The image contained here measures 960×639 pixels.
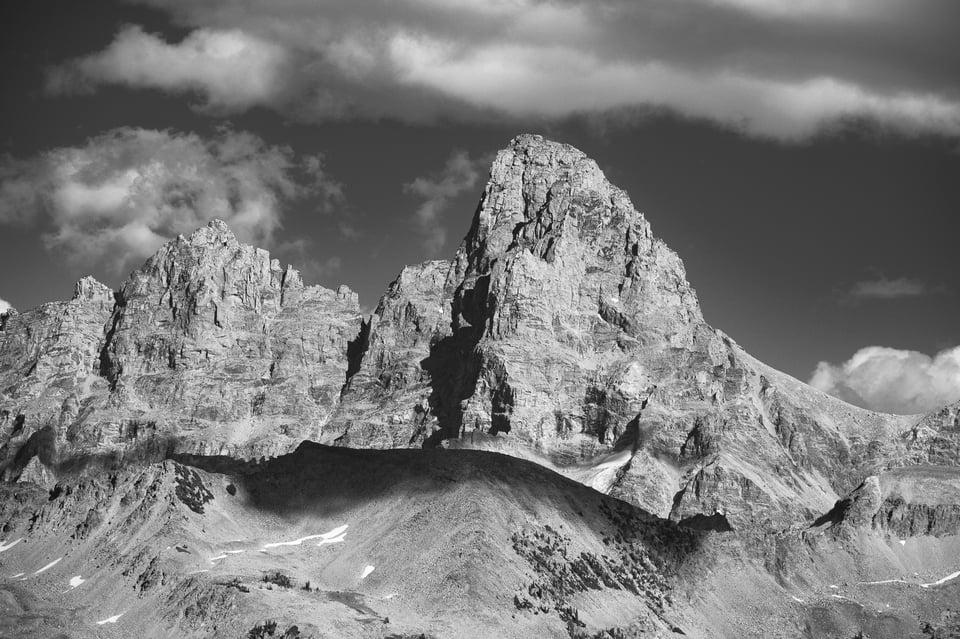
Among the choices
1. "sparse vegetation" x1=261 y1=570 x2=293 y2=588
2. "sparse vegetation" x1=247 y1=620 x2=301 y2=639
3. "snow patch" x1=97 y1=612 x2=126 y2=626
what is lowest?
"snow patch" x1=97 y1=612 x2=126 y2=626

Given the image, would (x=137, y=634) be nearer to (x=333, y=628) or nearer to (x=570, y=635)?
(x=333, y=628)

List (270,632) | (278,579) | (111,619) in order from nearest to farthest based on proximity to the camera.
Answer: (270,632) → (111,619) → (278,579)

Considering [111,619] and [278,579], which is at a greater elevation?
[278,579]

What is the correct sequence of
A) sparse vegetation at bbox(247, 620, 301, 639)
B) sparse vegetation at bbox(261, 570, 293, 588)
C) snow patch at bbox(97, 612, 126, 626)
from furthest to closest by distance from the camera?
1. sparse vegetation at bbox(261, 570, 293, 588)
2. snow patch at bbox(97, 612, 126, 626)
3. sparse vegetation at bbox(247, 620, 301, 639)

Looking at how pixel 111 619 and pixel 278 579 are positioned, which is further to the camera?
pixel 278 579

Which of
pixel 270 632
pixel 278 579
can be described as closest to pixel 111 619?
pixel 278 579

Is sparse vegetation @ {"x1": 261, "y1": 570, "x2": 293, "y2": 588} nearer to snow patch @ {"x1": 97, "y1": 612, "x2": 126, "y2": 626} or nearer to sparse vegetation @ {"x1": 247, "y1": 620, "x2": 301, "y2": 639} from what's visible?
sparse vegetation @ {"x1": 247, "y1": 620, "x2": 301, "y2": 639}

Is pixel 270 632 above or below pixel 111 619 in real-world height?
above

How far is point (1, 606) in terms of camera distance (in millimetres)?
195000

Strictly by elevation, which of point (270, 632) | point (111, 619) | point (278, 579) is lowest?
point (111, 619)

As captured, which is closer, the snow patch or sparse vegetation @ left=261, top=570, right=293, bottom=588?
the snow patch

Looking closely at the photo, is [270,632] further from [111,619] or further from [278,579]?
[111,619]

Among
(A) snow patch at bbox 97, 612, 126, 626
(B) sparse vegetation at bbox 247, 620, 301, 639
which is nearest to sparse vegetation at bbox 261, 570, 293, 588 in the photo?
(B) sparse vegetation at bbox 247, 620, 301, 639

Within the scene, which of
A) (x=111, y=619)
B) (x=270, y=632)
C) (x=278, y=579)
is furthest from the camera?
(x=278, y=579)
